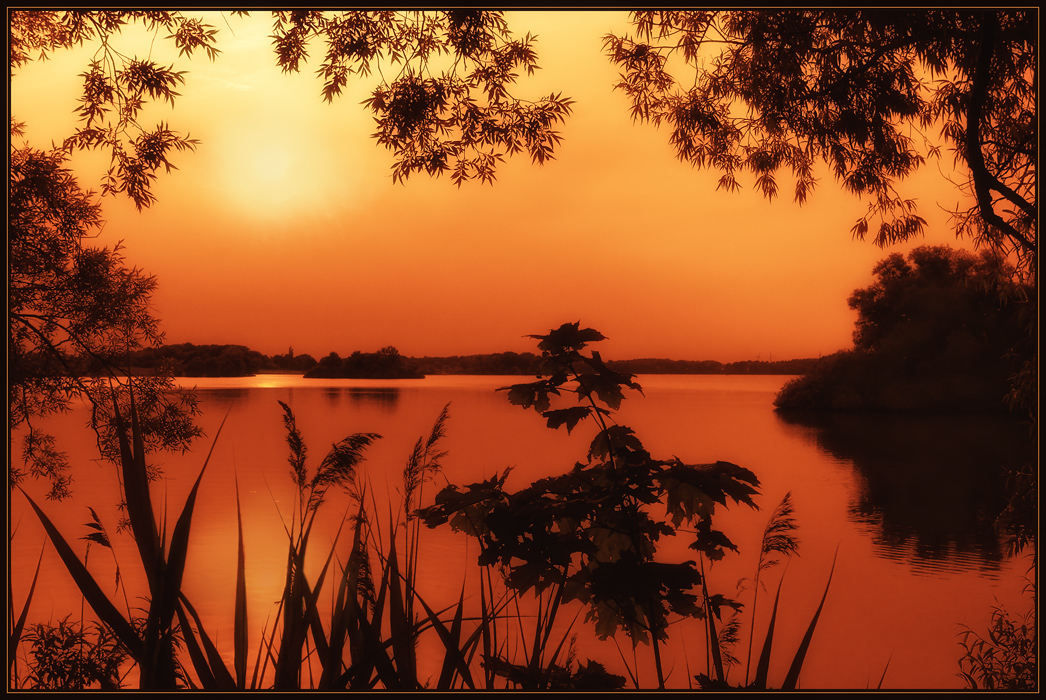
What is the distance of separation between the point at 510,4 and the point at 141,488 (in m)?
1.91

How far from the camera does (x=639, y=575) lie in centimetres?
167

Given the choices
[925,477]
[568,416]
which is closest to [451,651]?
[568,416]

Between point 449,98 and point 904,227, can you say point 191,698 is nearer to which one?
point 449,98

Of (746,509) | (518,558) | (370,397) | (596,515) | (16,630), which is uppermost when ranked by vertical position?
(596,515)

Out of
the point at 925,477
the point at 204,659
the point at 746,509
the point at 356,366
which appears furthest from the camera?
the point at 925,477

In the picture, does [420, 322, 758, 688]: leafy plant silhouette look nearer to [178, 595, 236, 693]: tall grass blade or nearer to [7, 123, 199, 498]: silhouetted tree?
[178, 595, 236, 693]: tall grass blade

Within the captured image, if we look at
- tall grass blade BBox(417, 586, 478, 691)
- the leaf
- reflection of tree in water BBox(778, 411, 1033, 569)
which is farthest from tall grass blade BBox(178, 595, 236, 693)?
reflection of tree in water BBox(778, 411, 1033, 569)

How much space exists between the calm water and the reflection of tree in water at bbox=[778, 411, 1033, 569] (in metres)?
0.07

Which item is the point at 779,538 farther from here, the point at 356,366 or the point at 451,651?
the point at 356,366

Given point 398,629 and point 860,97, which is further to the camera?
point 860,97

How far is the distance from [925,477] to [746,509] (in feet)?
28.1

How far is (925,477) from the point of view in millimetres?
19641

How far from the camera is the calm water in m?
7.00

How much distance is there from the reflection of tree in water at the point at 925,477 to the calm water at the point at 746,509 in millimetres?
74
